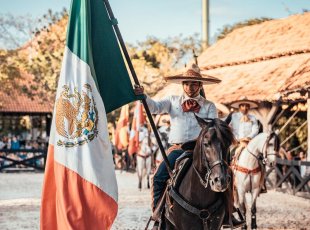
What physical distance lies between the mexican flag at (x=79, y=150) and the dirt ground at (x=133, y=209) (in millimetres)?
5842

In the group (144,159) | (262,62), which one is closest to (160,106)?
(144,159)

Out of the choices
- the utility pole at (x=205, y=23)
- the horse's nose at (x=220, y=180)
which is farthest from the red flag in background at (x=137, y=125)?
the utility pole at (x=205, y=23)

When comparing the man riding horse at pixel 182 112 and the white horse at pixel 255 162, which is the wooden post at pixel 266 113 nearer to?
the white horse at pixel 255 162

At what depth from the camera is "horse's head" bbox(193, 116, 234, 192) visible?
691cm

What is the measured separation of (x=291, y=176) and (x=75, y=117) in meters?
15.8

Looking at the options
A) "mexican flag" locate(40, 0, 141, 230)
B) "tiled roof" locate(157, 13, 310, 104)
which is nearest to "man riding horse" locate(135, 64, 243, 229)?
"mexican flag" locate(40, 0, 141, 230)

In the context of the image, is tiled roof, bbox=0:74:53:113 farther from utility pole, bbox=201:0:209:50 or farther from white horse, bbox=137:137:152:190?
white horse, bbox=137:137:152:190

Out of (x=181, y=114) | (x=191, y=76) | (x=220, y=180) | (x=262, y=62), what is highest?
(x=262, y=62)

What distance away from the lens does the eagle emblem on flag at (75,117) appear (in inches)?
300

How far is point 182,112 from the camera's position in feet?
28.2

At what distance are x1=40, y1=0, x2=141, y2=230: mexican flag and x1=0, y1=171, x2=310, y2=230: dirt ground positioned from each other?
5.84 meters

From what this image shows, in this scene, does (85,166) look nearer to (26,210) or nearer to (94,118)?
(94,118)

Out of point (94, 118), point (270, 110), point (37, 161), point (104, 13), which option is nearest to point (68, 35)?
point (104, 13)

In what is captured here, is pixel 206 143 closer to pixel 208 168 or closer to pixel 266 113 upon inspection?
pixel 208 168
